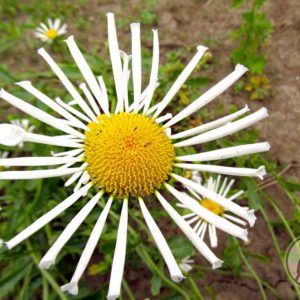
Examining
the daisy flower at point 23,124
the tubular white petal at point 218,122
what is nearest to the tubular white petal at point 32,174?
the tubular white petal at point 218,122

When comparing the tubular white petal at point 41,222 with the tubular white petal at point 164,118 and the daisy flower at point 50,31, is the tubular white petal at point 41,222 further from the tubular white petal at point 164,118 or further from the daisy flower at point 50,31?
the daisy flower at point 50,31

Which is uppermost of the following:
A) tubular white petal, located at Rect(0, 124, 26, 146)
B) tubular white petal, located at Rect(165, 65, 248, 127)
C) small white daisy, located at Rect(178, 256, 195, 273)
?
tubular white petal, located at Rect(0, 124, 26, 146)

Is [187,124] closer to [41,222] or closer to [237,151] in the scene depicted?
[237,151]

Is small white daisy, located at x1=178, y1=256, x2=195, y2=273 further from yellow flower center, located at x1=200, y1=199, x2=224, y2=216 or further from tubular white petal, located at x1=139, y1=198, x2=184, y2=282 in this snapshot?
tubular white petal, located at x1=139, y1=198, x2=184, y2=282

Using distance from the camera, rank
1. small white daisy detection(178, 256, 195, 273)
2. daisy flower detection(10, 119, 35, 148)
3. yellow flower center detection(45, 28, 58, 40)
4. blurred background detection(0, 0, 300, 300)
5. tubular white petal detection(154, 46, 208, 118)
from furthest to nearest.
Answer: yellow flower center detection(45, 28, 58, 40) < daisy flower detection(10, 119, 35, 148) < small white daisy detection(178, 256, 195, 273) < blurred background detection(0, 0, 300, 300) < tubular white petal detection(154, 46, 208, 118)

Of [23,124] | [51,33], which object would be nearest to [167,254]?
[23,124]

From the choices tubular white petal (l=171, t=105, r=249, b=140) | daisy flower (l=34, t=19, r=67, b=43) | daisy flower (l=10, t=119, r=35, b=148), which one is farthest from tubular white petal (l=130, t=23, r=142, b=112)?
daisy flower (l=34, t=19, r=67, b=43)

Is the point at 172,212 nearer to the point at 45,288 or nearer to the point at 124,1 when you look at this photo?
the point at 45,288
